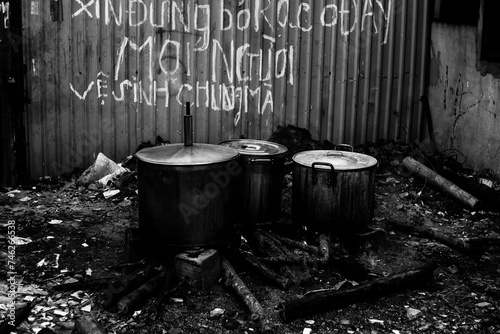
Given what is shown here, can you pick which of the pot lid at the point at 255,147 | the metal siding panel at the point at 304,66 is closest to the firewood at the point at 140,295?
the pot lid at the point at 255,147

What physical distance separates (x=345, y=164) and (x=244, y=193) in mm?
1079

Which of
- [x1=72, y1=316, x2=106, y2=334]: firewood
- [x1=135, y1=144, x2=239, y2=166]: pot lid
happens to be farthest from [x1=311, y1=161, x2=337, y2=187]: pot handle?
[x1=72, y1=316, x2=106, y2=334]: firewood

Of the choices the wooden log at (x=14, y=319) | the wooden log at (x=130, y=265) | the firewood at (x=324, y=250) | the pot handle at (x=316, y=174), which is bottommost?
the wooden log at (x=14, y=319)

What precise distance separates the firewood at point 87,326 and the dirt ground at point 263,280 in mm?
107

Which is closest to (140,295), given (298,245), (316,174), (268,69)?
(298,245)

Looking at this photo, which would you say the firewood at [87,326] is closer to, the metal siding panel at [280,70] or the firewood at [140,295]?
the firewood at [140,295]

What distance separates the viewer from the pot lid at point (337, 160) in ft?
22.6

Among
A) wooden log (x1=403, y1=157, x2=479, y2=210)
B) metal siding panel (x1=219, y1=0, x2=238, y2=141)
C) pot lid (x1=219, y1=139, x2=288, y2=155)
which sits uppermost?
metal siding panel (x1=219, y1=0, x2=238, y2=141)

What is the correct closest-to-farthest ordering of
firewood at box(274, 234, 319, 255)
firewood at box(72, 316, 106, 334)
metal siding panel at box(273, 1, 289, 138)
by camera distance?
1. firewood at box(72, 316, 106, 334)
2. firewood at box(274, 234, 319, 255)
3. metal siding panel at box(273, 1, 289, 138)

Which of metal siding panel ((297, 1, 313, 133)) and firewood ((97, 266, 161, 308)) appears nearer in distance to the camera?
firewood ((97, 266, 161, 308))

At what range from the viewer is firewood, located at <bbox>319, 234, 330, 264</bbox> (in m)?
6.47

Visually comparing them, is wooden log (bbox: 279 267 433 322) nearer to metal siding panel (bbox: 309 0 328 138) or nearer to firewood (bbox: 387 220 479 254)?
firewood (bbox: 387 220 479 254)

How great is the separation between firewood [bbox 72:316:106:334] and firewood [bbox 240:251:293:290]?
165 centimetres

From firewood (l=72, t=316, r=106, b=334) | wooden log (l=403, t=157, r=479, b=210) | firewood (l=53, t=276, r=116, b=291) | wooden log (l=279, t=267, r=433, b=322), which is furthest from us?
wooden log (l=403, t=157, r=479, b=210)
